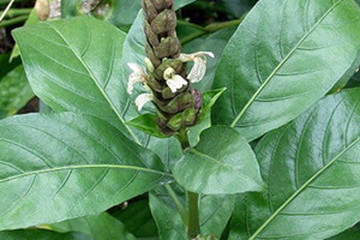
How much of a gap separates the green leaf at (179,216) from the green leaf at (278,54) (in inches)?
6.5

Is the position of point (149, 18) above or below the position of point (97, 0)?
above

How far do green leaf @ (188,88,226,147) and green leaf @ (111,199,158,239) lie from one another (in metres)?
0.70

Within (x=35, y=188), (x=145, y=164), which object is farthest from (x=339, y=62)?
(x=35, y=188)

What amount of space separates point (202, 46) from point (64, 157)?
68cm

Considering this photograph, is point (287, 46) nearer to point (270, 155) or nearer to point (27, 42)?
point (270, 155)

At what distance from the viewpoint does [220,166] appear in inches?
28.7

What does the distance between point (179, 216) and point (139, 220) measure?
502mm

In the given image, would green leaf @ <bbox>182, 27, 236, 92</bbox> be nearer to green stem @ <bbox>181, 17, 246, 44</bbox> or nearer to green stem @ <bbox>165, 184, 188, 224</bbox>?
green stem @ <bbox>181, 17, 246, 44</bbox>

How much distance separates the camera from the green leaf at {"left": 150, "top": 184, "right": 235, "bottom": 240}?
0.97 metres

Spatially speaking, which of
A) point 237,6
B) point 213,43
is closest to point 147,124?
point 213,43

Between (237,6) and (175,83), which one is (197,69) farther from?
(237,6)

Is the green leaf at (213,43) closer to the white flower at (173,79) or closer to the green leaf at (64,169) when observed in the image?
the green leaf at (64,169)

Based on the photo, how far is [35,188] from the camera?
801 mm

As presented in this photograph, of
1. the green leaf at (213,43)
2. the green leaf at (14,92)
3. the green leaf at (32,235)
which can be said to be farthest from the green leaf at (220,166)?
the green leaf at (14,92)
